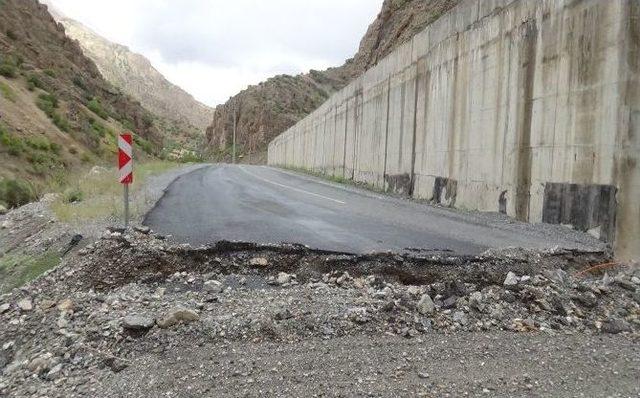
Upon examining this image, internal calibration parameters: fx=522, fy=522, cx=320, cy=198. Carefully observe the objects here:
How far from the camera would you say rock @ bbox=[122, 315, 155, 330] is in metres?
4.08

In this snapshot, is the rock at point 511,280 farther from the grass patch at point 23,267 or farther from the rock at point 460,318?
the grass patch at point 23,267

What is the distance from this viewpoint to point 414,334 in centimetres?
400

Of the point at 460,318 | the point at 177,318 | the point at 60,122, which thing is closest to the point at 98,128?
the point at 60,122

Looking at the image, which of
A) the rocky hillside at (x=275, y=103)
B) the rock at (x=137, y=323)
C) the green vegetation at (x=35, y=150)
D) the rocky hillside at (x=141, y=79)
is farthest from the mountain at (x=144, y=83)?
the rock at (x=137, y=323)

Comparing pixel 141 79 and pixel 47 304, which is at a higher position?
pixel 141 79

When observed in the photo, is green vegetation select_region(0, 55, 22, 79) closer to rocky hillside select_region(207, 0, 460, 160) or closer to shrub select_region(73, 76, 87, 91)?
shrub select_region(73, 76, 87, 91)

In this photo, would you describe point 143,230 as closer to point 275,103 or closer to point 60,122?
point 60,122

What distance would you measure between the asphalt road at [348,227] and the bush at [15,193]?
4.94 meters

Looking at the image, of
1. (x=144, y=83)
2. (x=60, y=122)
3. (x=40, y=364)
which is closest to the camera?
(x=40, y=364)

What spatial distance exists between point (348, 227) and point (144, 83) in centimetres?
15654

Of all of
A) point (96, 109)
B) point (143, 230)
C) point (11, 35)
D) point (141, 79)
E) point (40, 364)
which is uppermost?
point (141, 79)

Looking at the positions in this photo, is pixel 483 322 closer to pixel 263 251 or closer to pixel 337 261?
pixel 337 261

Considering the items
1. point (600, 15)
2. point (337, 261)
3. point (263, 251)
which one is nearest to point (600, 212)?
point (600, 15)

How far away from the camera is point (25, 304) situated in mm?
4840
